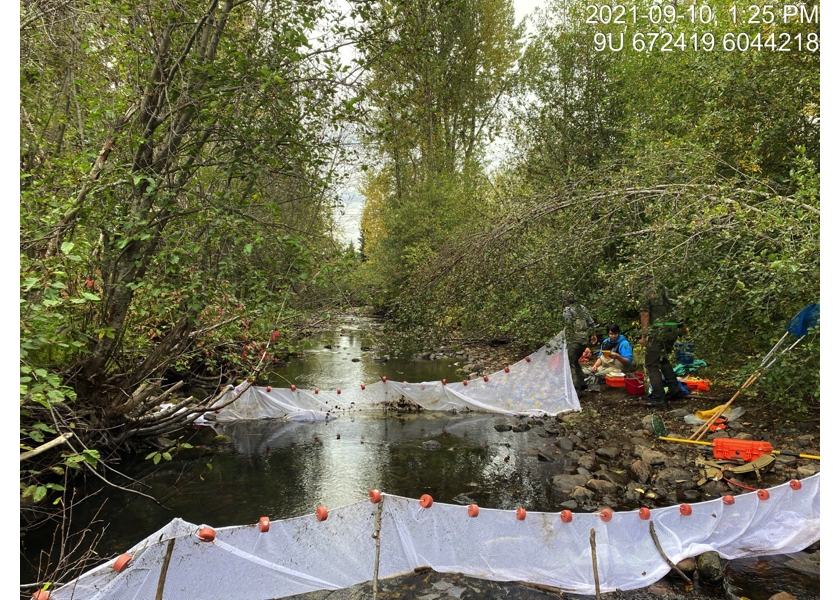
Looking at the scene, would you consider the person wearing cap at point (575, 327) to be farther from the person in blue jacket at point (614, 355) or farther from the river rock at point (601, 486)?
the river rock at point (601, 486)

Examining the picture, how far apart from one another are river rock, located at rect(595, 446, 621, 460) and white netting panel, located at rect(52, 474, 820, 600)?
2.62m

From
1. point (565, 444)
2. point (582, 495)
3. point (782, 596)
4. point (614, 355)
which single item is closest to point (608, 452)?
point (565, 444)

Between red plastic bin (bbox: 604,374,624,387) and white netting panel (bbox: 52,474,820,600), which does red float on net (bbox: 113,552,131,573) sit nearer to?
white netting panel (bbox: 52,474,820,600)

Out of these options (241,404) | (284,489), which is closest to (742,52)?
(284,489)

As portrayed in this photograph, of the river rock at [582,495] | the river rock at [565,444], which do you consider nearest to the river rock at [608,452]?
the river rock at [565,444]

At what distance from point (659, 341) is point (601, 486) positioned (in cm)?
308

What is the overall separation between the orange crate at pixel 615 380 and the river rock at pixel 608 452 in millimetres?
2915

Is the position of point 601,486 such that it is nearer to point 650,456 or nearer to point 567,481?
point 567,481

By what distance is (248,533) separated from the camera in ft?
13.2

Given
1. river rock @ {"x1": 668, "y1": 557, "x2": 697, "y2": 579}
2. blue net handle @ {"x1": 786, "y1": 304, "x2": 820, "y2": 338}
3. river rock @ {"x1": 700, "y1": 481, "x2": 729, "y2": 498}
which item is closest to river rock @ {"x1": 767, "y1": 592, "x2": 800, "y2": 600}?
river rock @ {"x1": 668, "y1": 557, "x2": 697, "y2": 579}

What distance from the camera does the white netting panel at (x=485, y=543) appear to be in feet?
13.3

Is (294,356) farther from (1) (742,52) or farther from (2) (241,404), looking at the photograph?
(1) (742,52)

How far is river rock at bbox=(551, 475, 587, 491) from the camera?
6676 millimetres

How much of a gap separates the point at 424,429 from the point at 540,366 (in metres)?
2.54
